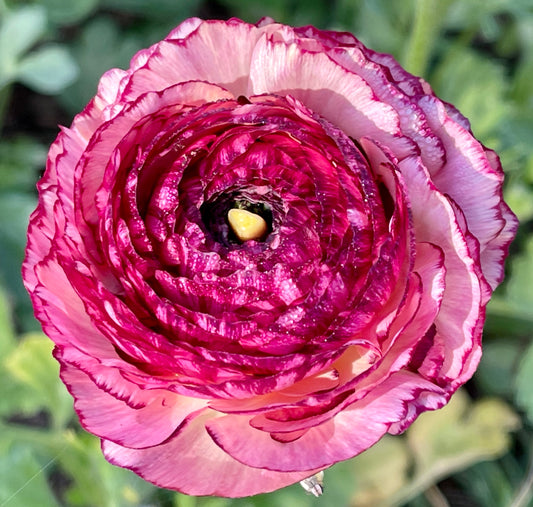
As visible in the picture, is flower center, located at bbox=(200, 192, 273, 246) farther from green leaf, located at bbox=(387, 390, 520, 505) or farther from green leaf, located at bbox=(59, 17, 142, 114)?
green leaf, located at bbox=(59, 17, 142, 114)

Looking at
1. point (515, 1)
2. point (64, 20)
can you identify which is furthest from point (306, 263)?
point (64, 20)

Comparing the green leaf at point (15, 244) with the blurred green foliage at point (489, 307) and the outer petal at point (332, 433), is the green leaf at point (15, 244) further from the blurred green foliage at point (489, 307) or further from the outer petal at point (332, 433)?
the outer petal at point (332, 433)

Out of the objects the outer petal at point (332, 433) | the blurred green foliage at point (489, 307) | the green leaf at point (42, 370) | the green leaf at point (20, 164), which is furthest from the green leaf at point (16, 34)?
the outer petal at point (332, 433)

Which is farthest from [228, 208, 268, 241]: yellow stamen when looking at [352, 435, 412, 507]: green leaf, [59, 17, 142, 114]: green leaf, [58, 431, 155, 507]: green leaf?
[59, 17, 142, 114]: green leaf

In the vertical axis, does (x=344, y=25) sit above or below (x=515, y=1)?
below

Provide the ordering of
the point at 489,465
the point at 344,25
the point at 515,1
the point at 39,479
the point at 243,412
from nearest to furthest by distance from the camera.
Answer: the point at 243,412, the point at 39,479, the point at 515,1, the point at 489,465, the point at 344,25

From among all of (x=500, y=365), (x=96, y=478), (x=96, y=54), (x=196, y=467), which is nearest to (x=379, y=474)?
(x=500, y=365)

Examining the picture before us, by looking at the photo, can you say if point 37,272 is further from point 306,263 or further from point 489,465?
point 489,465
